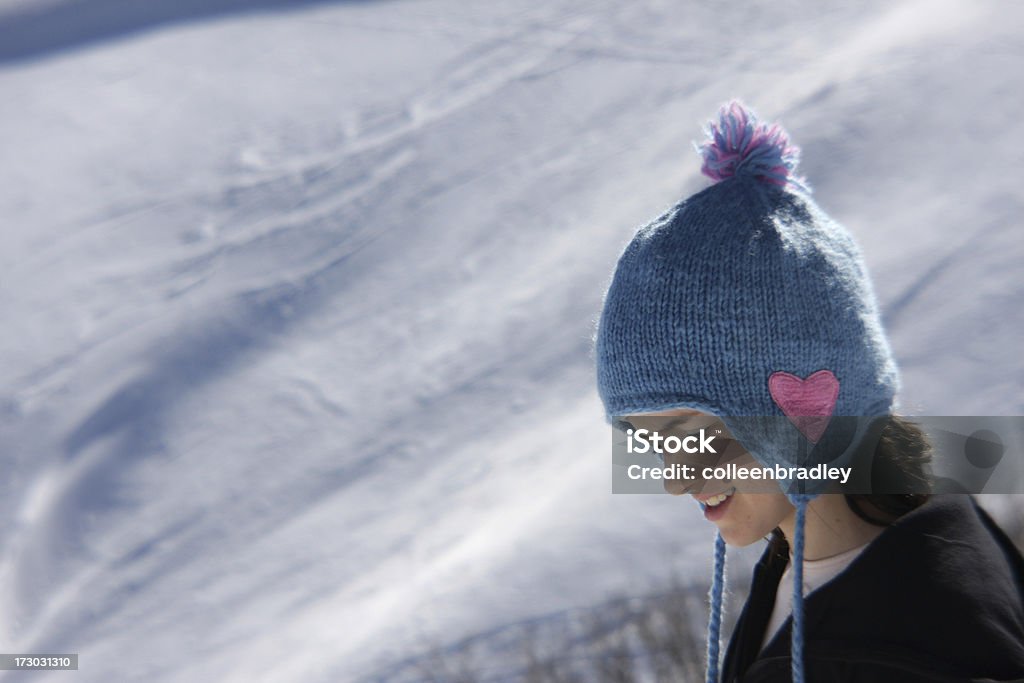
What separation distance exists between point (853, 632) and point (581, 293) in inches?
173

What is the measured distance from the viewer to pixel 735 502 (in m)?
1.17

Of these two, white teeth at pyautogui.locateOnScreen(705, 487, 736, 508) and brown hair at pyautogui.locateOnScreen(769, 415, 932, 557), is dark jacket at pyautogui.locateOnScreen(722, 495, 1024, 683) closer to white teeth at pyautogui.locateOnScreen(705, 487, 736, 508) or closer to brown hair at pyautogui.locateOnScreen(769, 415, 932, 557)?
brown hair at pyautogui.locateOnScreen(769, 415, 932, 557)

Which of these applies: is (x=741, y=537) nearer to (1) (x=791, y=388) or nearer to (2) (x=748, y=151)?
(1) (x=791, y=388)

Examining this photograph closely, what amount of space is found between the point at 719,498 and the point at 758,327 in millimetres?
218

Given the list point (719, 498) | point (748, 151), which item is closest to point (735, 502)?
point (719, 498)

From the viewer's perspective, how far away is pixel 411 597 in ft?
12.3

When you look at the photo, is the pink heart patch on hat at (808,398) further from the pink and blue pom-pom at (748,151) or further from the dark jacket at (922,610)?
the pink and blue pom-pom at (748,151)

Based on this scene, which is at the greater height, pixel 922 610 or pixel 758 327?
pixel 758 327

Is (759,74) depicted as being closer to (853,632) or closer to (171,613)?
(171,613)

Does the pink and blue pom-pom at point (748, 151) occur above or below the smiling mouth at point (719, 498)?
above

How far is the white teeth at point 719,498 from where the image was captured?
1.17 m

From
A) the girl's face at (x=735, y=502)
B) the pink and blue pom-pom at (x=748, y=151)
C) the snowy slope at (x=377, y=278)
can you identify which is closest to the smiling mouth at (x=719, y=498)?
the girl's face at (x=735, y=502)

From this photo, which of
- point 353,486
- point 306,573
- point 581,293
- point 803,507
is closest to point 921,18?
point 581,293

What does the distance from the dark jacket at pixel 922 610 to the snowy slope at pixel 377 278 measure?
240cm
